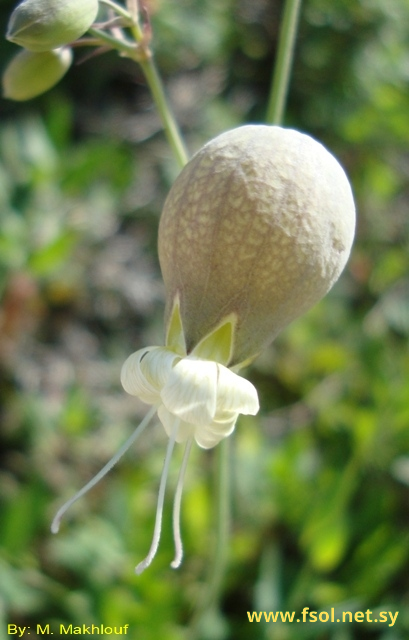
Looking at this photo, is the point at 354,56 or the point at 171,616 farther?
the point at 354,56

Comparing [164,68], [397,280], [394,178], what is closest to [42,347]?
[164,68]

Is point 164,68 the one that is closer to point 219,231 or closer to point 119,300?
point 119,300

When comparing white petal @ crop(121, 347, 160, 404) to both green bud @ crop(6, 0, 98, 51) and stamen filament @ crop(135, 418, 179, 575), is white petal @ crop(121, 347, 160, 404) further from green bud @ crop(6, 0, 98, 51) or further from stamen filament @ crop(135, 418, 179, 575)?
green bud @ crop(6, 0, 98, 51)

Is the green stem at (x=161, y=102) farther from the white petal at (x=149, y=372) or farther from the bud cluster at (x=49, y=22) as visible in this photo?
the white petal at (x=149, y=372)

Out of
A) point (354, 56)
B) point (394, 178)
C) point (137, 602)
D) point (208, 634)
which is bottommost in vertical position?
point (208, 634)

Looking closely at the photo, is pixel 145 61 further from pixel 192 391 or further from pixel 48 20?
pixel 192 391

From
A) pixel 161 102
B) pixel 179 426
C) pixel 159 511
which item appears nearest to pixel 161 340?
pixel 161 102
